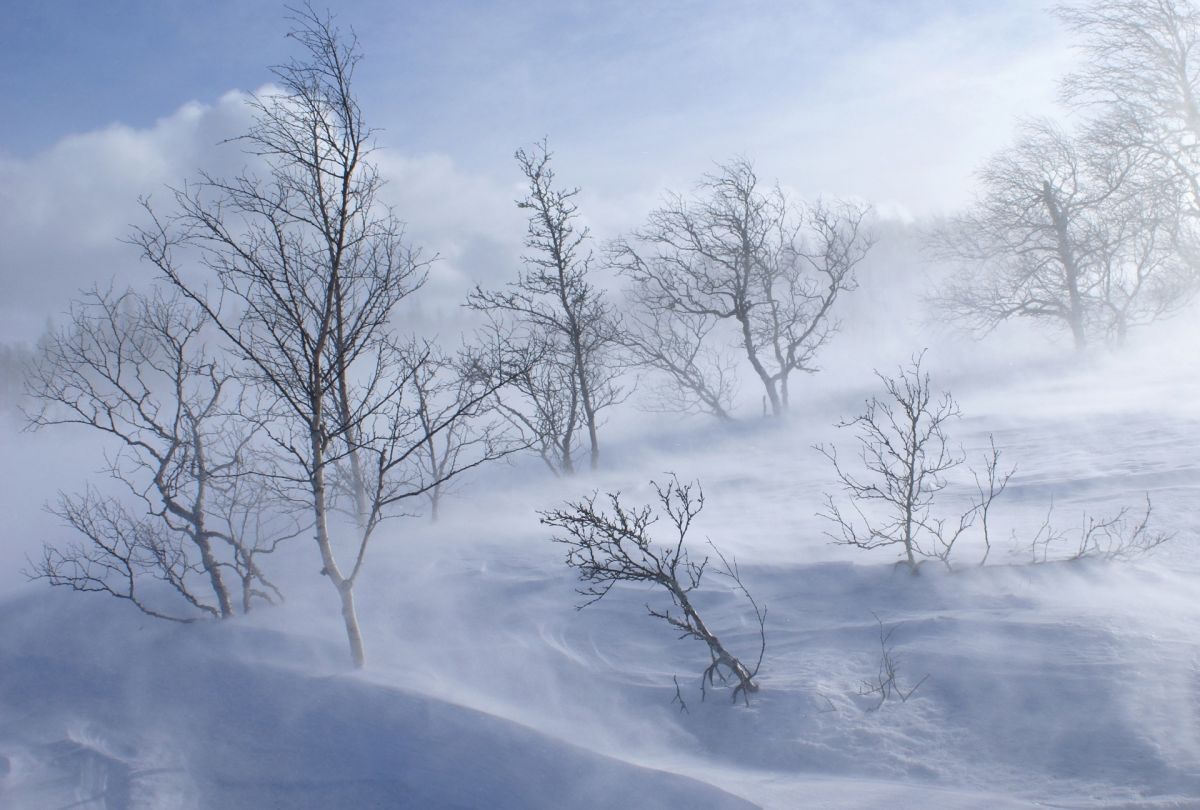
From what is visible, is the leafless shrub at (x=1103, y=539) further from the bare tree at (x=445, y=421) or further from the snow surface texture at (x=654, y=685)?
the bare tree at (x=445, y=421)

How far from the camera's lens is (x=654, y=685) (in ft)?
21.2

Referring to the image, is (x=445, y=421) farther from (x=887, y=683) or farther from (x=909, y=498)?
(x=909, y=498)

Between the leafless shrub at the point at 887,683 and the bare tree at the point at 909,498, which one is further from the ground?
the bare tree at the point at 909,498

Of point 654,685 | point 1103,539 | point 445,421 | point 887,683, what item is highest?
point 445,421

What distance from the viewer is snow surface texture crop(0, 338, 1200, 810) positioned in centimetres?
473

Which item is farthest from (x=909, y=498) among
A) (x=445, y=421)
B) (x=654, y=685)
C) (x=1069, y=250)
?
(x=1069, y=250)

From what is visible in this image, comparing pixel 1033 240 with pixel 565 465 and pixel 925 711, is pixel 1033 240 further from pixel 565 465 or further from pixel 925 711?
pixel 925 711

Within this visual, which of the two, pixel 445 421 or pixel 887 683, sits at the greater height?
pixel 445 421

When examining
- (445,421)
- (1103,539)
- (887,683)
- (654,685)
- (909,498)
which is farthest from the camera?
(1103,539)

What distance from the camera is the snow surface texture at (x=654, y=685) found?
4734 mm

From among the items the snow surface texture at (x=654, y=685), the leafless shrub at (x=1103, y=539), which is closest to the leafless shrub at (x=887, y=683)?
the snow surface texture at (x=654, y=685)

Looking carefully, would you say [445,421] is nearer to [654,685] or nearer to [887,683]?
[654,685]

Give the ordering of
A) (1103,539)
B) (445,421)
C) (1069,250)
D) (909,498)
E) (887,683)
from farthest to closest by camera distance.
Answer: (1069,250) → (1103,539) → (909,498) → (445,421) → (887,683)

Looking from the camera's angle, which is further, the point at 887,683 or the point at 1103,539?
the point at 1103,539
